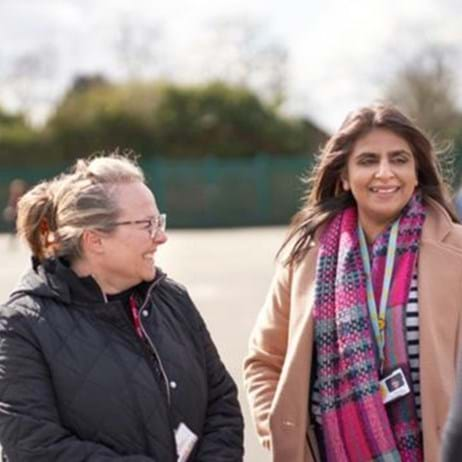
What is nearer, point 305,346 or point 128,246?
point 128,246

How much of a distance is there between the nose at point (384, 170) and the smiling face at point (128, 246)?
712mm

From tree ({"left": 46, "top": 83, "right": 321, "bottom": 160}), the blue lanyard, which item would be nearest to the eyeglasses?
the blue lanyard

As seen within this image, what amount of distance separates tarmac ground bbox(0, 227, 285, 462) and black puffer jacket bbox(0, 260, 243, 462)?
1.02ft

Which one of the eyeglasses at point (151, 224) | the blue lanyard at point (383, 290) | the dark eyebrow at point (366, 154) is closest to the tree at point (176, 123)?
the dark eyebrow at point (366, 154)

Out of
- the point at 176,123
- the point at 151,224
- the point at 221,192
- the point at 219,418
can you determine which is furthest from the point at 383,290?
the point at 176,123

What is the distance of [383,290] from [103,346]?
0.85 meters

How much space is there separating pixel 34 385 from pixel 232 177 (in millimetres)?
31056

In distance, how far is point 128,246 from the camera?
2.89 metres

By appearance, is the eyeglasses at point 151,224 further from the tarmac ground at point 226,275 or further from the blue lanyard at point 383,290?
the blue lanyard at point 383,290

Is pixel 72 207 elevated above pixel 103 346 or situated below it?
above

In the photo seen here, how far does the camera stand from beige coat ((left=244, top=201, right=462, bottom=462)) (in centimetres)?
291

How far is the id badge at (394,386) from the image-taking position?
293 centimetres

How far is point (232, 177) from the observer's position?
33.7 metres

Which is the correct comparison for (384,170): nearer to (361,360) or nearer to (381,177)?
(381,177)
